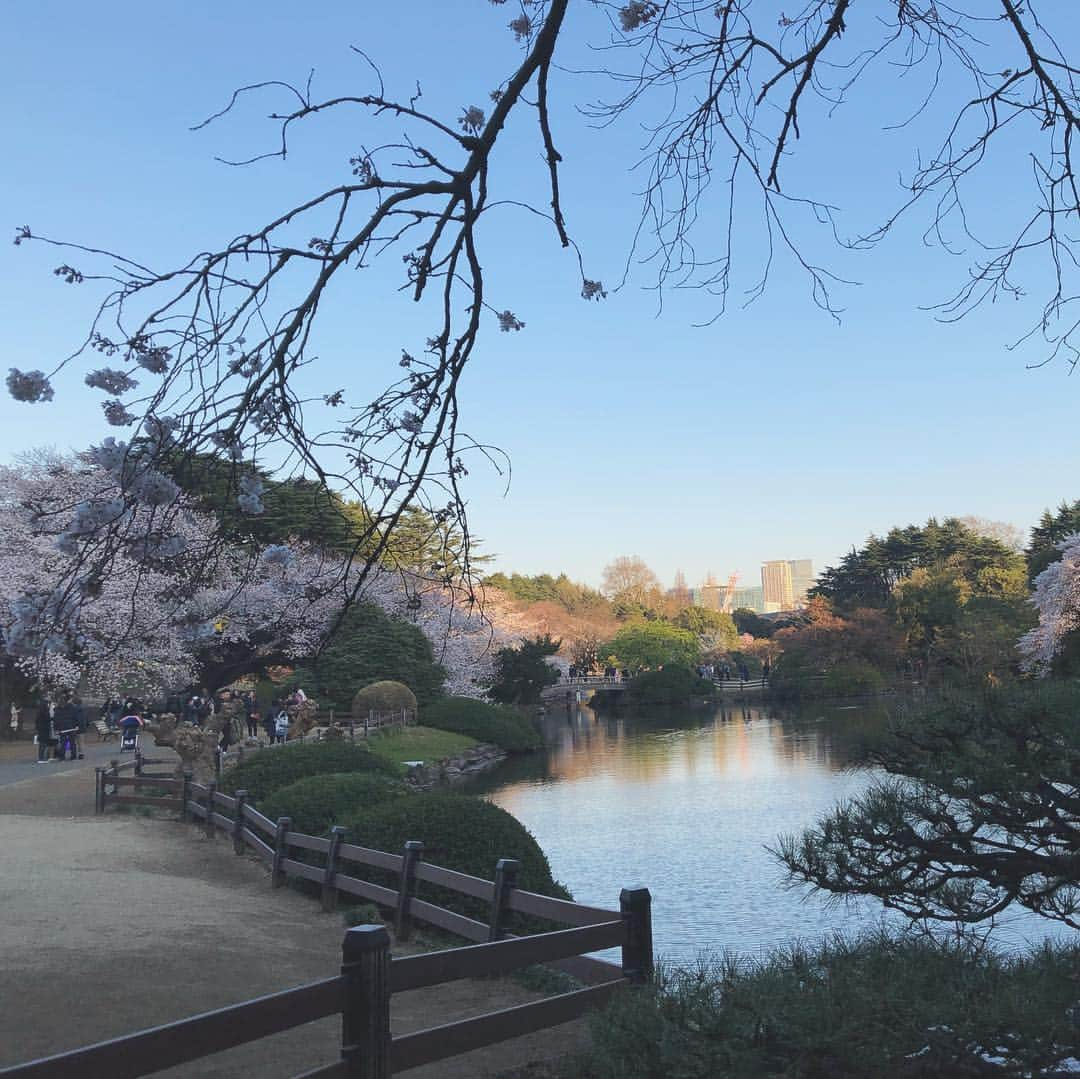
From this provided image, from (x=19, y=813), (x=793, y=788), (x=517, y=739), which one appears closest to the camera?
(x=19, y=813)

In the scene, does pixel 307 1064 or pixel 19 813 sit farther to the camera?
pixel 19 813

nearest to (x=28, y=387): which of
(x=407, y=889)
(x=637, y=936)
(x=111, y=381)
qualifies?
(x=111, y=381)

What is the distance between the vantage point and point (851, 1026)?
14.5ft

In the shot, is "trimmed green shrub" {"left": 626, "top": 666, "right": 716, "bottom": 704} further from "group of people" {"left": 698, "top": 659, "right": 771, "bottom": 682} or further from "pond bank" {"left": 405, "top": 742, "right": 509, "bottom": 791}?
"pond bank" {"left": 405, "top": 742, "right": 509, "bottom": 791}

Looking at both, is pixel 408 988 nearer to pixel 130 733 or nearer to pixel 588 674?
pixel 130 733

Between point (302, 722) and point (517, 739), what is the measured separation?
442 inches

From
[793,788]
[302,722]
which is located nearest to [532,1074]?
[793,788]

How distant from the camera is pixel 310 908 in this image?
34.8 ft

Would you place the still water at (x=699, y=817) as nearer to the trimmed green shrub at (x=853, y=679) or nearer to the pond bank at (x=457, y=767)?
the pond bank at (x=457, y=767)

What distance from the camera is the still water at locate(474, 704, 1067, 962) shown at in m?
12.2

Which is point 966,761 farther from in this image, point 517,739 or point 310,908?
point 517,739

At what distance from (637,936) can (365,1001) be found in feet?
6.25

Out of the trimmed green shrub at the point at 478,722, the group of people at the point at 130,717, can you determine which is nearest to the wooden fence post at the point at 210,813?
the group of people at the point at 130,717

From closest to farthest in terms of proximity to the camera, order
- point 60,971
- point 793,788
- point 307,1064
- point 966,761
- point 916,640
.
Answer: point 966,761 → point 307,1064 → point 60,971 → point 793,788 → point 916,640
